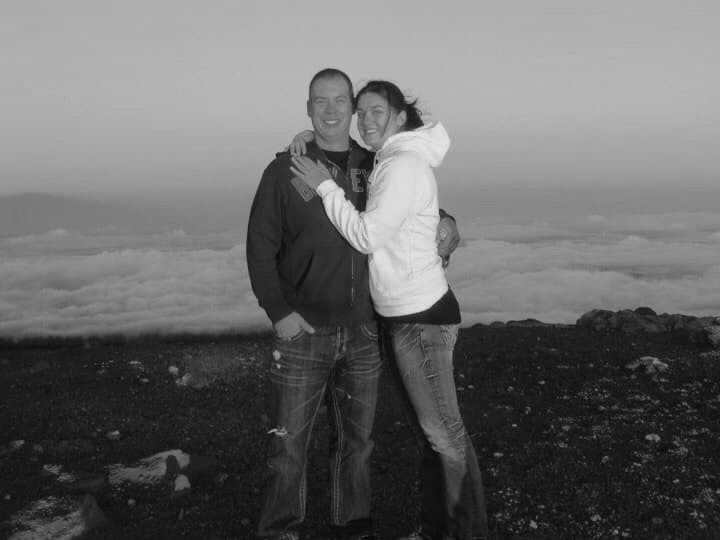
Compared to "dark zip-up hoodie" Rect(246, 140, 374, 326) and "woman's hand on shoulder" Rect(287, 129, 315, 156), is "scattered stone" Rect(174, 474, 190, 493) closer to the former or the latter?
"dark zip-up hoodie" Rect(246, 140, 374, 326)

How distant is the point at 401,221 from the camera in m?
6.05

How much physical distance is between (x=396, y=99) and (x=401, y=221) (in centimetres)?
123

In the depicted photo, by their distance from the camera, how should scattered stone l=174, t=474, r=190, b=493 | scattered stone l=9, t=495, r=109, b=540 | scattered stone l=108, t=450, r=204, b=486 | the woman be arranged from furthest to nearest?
scattered stone l=108, t=450, r=204, b=486 < scattered stone l=174, t=474, r=190, b=493 < scattered stone l=9, t=495, r=109, b=540 < the woman

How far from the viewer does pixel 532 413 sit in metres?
13.3

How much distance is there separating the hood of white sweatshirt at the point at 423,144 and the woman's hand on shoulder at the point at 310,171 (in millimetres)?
531

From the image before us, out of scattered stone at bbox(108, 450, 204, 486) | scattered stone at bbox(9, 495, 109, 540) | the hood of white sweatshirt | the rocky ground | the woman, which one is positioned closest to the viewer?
the woman

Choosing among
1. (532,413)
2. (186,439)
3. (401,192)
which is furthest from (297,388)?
(532,413)

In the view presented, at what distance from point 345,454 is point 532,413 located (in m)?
6.93

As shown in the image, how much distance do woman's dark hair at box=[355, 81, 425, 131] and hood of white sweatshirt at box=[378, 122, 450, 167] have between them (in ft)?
0.58

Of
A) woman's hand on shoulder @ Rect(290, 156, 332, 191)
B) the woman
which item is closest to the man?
woman's hand on shoulder @ Rect(290, 156, 332, 191)

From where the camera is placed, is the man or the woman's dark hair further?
the man

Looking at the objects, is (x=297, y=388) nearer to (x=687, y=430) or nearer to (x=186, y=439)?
(x=186, y=439)

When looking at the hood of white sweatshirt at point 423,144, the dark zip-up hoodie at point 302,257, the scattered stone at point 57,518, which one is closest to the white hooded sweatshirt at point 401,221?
the hood of white sweatshirt at point 423,144

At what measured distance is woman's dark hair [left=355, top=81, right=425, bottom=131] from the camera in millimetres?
6539
